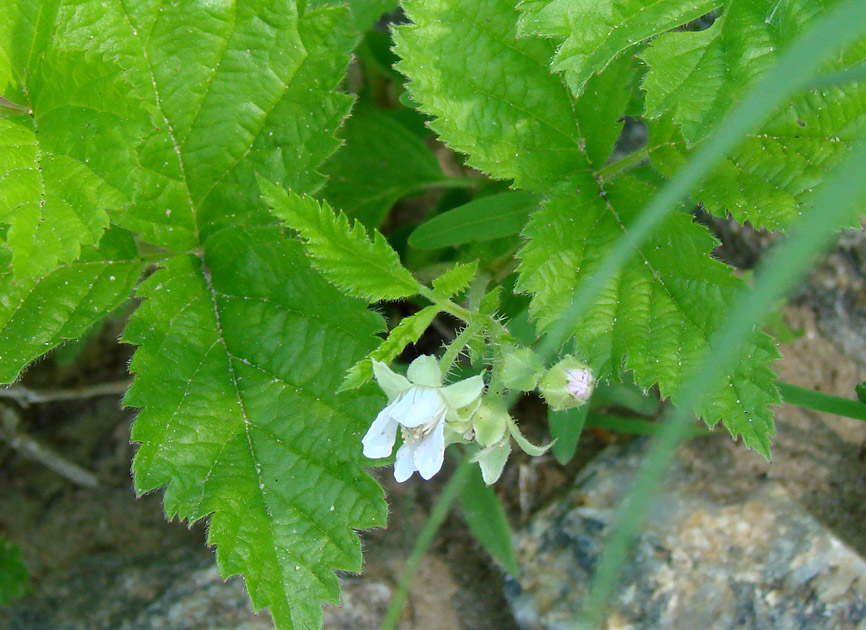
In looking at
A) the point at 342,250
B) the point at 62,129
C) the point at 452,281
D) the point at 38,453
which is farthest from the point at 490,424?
the point at 38,453

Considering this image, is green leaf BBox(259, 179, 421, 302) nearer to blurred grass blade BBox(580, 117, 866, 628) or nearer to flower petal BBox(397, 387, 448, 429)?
flower petal BBox(397, 387, 448, 429)

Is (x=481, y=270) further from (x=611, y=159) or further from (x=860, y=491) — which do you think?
(x=860, y=491)

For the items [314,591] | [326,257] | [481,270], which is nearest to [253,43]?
[326,257]

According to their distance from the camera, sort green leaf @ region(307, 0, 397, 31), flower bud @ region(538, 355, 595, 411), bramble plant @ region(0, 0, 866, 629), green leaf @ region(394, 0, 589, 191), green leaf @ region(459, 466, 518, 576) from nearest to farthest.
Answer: flower bud @ region(538, 355, 595, 411), bramble plant @ region(0, 0, 866, 629), green leaf @ region(394, 0, 589, 191), green leaf @ region(459, 466, 518, 576), green leaf @ region(307, 0, 397, 31)

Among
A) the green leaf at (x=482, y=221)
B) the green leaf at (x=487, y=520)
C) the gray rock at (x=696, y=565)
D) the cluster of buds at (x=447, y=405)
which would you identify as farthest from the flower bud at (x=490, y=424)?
the gray rock at (x=696, y=565)

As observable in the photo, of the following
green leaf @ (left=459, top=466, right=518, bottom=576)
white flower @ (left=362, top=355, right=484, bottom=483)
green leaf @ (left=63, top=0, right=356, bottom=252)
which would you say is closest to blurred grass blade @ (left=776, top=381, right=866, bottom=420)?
green leaf @ (left=459, top=466, right=518, bottom=576)

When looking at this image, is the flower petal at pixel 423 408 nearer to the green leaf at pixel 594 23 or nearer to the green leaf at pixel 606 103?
the green leaf at pixel 594 23
